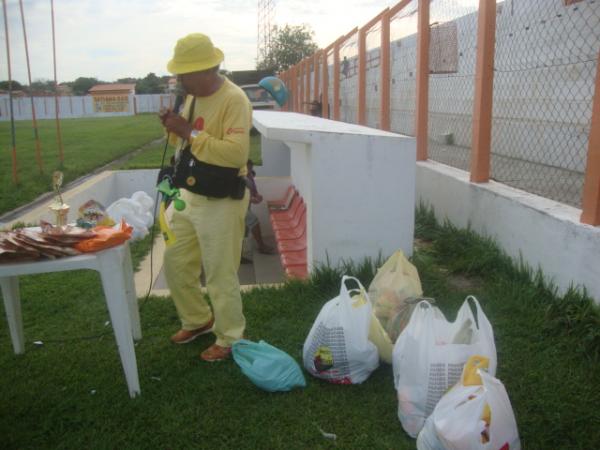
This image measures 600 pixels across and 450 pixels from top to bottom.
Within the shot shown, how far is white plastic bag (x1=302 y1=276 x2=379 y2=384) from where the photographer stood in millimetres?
3006

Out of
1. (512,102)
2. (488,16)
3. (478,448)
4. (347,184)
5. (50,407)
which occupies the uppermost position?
(488,16)

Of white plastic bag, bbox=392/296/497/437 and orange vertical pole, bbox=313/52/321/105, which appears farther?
orange vertical pole, bbox=313/52/321/105

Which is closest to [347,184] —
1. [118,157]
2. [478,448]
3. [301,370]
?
[301,370]

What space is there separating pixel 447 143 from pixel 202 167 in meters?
4.48

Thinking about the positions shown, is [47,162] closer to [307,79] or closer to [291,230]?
[307,79]

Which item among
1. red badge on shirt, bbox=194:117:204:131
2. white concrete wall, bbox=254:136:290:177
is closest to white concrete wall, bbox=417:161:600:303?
red badge on shirt, bbox=194:117:204:131

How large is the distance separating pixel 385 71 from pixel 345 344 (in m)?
4.92

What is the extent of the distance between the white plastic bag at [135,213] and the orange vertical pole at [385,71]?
10.8ft

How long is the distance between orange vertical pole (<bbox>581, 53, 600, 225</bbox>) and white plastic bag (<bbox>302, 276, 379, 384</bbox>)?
5.03ft

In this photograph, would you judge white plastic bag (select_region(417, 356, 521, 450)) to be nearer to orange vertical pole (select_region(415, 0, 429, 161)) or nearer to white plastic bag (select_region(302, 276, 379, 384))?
white plastic bag (select_region(302, 276, 379, 384))

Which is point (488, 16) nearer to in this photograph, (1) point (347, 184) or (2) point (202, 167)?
(1) point (347, 184)

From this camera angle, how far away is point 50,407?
2.93 meters

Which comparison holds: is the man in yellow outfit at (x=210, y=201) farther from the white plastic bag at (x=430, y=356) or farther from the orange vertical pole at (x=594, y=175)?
the orange vertical pole at (x=594, y=175)

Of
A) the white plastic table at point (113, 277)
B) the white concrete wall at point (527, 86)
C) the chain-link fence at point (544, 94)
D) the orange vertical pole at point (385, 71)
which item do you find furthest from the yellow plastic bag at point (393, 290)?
the orange vertical pole at point (385, 71)
